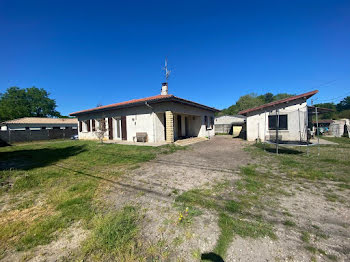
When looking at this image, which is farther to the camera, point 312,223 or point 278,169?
point 278,169

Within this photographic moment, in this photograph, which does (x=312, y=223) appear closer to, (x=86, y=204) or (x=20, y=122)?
(x=86, y=204)

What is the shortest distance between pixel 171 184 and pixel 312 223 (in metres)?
2.52

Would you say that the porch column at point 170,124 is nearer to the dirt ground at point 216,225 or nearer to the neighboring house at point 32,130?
the dirt ground at point 216,225

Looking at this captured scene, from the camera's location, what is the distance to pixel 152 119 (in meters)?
10.4

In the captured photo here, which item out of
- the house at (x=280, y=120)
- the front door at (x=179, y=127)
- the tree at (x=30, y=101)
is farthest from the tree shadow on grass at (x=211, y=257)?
the tree at (x=30, y=101)

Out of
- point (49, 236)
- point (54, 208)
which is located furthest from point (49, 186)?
point (49, 236)

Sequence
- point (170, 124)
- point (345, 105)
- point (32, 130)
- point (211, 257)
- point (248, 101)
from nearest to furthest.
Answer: point (211, 257) → point (170, 124) → point (32, 130) → point (248, 101) → point (345, 105)

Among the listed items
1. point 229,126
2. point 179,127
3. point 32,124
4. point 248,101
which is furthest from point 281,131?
point 248,101

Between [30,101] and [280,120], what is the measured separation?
57705mm

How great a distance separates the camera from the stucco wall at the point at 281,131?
10164mm

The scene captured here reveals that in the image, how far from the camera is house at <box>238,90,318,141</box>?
10125 mm

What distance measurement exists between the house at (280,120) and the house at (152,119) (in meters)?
4.57

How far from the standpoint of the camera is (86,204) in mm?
2643

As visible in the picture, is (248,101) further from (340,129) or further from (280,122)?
(280,122)
